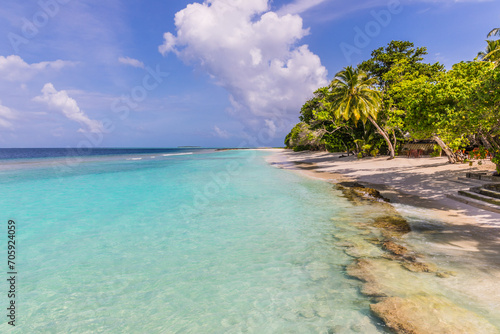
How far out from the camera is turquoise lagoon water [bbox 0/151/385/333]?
161 inches

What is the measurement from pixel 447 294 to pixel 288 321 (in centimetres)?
276

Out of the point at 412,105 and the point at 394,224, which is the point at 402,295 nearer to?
the point at 394,224

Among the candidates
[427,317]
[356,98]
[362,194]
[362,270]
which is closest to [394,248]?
[362,270]

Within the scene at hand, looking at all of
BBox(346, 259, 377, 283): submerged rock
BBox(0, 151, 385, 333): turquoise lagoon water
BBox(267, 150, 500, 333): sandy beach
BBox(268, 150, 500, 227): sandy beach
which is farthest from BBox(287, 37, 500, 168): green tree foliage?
BBox(346, 259, 377, 283): submerged rock

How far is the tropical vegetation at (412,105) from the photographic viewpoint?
9.93 m

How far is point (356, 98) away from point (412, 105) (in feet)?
44.4

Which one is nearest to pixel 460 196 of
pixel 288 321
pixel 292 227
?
pixel 292 227

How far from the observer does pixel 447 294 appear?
4.31m

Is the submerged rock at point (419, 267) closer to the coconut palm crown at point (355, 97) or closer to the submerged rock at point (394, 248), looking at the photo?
the submerged rock at point (394, 248)

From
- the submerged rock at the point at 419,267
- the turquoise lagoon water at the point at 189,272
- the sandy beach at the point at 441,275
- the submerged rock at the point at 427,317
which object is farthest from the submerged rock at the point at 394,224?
the submerged rock at the point at 427,317

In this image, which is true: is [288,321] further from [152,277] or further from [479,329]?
[152,277]

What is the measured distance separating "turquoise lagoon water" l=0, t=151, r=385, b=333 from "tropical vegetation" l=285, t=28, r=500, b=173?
608 cm

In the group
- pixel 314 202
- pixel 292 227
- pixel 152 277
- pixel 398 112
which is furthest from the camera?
pixel 398 112

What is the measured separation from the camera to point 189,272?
573 cm
